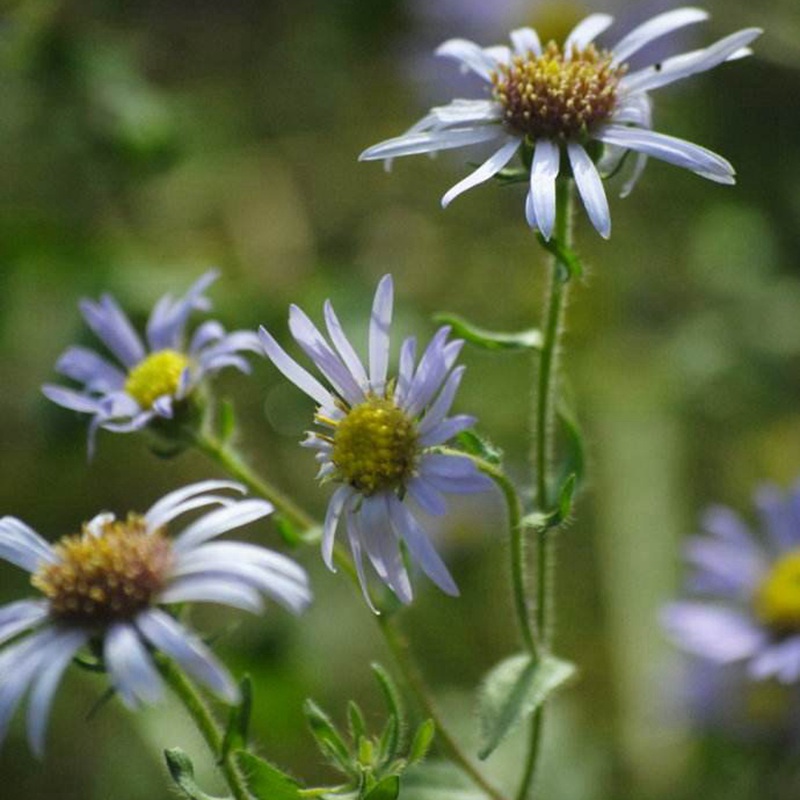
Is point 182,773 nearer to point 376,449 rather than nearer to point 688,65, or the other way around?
point 376,449

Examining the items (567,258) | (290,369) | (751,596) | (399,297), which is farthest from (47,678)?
(399,297)

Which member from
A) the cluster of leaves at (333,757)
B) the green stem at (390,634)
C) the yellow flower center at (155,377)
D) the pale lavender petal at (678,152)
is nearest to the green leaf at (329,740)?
the cluster of leaves at (333,757)

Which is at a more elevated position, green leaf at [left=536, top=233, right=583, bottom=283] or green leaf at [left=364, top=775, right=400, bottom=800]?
green leaf at [left=536, top=233, right=583, bottom=283]

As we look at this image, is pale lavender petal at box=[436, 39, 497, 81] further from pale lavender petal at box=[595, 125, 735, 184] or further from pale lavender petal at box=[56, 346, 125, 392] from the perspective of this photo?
pale lavender petal at box=[56, 346, 125, 392]

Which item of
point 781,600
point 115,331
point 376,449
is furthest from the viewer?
point 781,600

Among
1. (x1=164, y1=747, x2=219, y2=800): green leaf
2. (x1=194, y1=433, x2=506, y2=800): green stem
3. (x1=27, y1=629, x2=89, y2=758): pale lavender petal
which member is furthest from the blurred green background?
(x1=27, y1=629, x2=89, y2=758): pale lavender petal

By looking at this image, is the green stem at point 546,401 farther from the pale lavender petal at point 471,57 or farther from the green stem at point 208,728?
the green stem at point 208,728

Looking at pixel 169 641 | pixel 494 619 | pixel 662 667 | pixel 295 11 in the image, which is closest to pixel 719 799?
pixel 662 667
